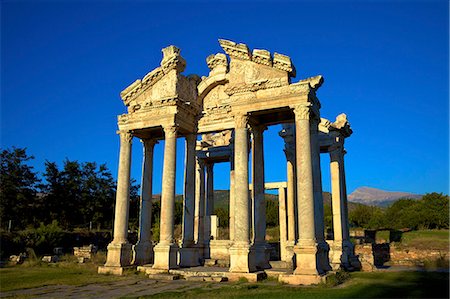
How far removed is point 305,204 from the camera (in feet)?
53.3

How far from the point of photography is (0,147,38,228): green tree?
4031 cm

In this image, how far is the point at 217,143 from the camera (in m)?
28.8

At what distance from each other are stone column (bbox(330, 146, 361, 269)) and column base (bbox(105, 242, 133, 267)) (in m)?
11.6

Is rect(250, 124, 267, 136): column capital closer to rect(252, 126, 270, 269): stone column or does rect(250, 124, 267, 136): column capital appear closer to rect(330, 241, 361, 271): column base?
rect(252, 126, 270, 269): stone column

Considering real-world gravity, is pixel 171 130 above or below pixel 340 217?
above

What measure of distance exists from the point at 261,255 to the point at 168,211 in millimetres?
5530

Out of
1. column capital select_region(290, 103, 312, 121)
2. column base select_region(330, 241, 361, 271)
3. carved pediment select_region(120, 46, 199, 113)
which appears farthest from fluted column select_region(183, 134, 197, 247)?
column base select_region(330, 241, 361, 271)

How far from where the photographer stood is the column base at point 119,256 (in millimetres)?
19953

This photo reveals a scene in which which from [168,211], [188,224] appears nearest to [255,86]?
[168,211]

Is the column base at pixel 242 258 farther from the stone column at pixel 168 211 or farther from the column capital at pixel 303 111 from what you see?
the column capital at pixel 303 111

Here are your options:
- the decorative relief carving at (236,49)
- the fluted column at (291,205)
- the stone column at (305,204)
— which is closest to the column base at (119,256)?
the stone column at (305,204)

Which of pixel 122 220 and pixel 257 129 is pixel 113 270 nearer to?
pixel 122 220

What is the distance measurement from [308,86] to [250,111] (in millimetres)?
3079

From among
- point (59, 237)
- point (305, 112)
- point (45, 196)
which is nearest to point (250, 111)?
point (305, 112)
